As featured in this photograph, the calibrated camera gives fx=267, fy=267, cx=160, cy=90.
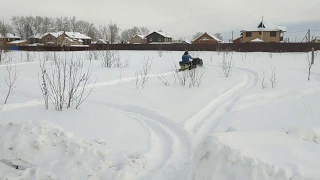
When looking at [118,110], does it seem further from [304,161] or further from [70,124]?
[304,161]

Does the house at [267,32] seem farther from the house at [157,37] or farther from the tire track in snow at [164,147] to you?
the tire track in snow at [164,147]

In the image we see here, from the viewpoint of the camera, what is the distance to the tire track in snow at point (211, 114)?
5.18m

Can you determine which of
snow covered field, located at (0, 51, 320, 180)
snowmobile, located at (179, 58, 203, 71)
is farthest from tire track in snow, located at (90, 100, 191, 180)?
snowmobile, located at (179, 58, 203, 71)

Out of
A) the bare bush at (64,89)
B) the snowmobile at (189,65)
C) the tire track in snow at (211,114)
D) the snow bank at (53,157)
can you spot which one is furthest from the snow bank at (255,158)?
the snowmobile at (189,65)

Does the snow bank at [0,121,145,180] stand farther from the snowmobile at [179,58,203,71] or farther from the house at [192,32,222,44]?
the house at [192,32,222,44]

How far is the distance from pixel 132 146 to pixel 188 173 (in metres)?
1.13

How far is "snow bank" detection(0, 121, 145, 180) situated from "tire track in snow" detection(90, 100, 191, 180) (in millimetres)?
250

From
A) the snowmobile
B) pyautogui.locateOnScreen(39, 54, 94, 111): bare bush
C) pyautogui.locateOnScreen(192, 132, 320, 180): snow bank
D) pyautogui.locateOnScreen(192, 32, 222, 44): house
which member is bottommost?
pyautogui.locateOnScreen(192, 132, 320, 180): snow bank

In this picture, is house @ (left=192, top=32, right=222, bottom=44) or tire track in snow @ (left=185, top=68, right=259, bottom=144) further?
house @ (left=192, top=32, right=222, bottom=44)

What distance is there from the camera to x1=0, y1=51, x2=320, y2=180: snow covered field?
9.80 ft

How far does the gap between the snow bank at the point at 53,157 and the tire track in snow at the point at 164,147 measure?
250 millimetres

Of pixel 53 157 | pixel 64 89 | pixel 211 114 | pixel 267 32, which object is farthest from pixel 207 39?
pixel 53 157

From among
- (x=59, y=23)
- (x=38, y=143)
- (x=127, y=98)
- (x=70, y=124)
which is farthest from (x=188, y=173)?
(x=59, y=23)

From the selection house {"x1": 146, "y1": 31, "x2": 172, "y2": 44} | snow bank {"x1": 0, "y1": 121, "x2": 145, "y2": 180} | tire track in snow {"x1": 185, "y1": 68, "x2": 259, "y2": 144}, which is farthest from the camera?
house {"x1": 146, "y1": 31, "x2": 172, "y2": 44}
